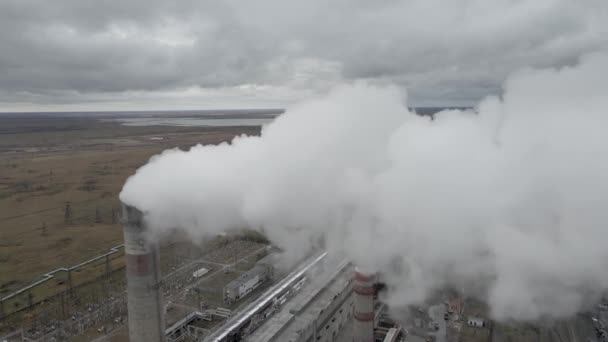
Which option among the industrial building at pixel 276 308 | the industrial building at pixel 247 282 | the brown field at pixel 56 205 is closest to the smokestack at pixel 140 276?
the industrial building at pixel 276 308

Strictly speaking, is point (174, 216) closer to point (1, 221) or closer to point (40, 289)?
point (40, 289)

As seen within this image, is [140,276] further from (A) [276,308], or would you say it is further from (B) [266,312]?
(A) [276,308]

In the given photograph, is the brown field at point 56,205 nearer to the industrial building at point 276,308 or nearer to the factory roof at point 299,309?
the industrial building at point 276,308

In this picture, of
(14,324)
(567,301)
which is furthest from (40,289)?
(567,301)

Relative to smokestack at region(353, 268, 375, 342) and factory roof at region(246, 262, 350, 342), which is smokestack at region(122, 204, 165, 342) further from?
smokestack at region(353, 268, 375, 342)

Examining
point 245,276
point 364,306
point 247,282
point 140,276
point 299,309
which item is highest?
point 140,276

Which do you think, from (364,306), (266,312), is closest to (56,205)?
(266,312)
